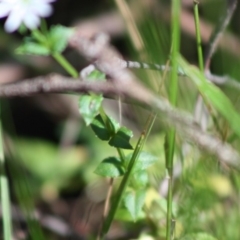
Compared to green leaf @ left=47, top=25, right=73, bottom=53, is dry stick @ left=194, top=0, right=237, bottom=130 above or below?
below

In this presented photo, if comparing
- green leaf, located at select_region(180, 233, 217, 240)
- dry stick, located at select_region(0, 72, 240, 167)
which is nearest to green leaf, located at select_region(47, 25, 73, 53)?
dry stick, located at select_region(0, 72, 240, 167)

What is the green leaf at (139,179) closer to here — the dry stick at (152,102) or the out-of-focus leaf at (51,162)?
the dry stick at (152,102)

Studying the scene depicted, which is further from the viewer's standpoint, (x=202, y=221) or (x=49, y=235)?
(x=49, y=235)

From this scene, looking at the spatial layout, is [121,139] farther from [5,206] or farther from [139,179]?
[5,206]

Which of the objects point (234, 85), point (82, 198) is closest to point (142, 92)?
point (234, 85)

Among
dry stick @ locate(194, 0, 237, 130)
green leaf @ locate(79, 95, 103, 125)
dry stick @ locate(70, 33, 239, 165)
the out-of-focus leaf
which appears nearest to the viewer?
dry stick @ locate(70, 33, 239, 165)

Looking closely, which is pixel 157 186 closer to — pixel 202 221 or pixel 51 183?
pixel 202 221

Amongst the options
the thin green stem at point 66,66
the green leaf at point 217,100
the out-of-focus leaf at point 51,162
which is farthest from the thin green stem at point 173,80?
the out-of-focus leaf at point 51,162

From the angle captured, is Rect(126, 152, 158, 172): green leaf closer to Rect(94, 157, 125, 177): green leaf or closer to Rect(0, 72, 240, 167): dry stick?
Rect(94, 157, 125, 177): green leaf
